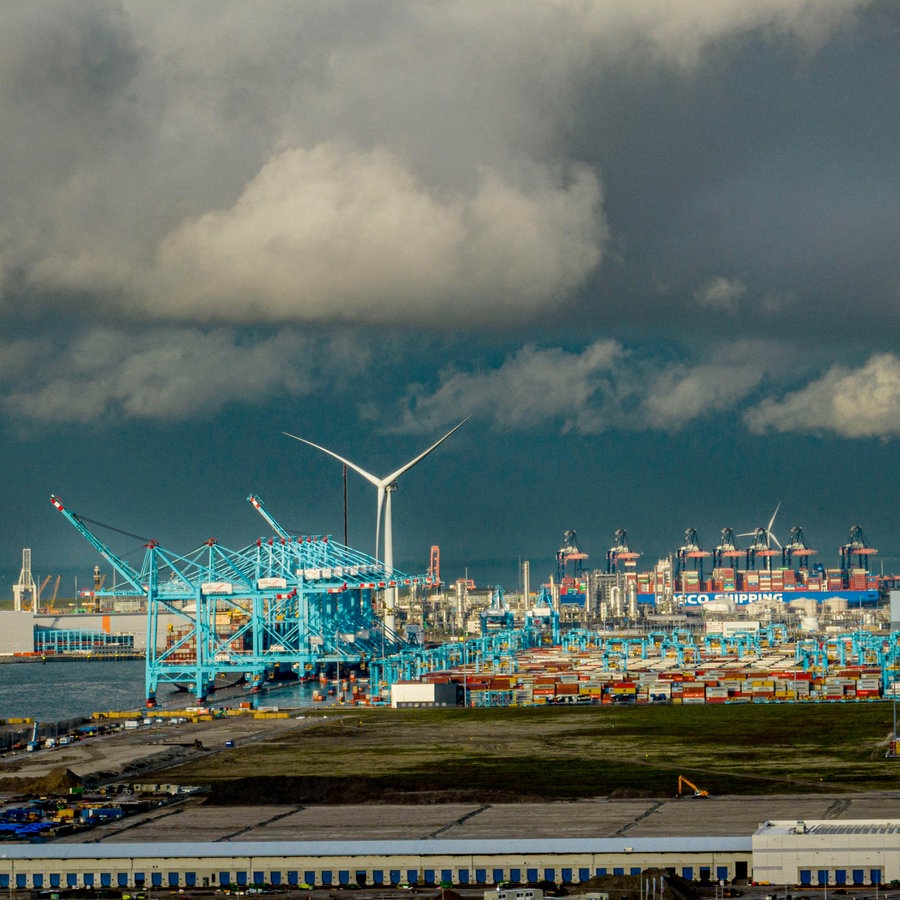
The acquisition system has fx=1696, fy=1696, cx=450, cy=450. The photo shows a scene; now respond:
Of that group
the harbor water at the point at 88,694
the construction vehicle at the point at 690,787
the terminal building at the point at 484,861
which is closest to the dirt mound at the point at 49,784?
the terminal building at the point at 484,861

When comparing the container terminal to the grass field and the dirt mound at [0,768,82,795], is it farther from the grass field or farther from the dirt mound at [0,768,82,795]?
the dirt mound at [0,768,82,795]

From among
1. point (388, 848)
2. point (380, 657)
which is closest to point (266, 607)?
point (380, 657)

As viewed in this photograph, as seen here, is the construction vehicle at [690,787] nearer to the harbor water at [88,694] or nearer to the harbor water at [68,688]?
the harbor water at [88,694]

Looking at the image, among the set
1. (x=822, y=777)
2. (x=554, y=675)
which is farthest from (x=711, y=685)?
(x=822, y=777)

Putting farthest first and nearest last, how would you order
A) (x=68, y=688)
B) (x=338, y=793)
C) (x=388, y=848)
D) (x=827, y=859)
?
1. (x=68, y=688)
2. (x=338, y=793)
3. (x=388, y=848)
4. (x=827, y=859)

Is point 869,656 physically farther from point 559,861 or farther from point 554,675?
point 559,861

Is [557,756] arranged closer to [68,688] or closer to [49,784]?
[49,784]

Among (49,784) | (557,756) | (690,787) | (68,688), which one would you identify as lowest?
(690,787)

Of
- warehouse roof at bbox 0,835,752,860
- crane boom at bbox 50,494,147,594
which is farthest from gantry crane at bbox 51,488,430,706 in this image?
warehouse roof at bbox 0,835,752,860
